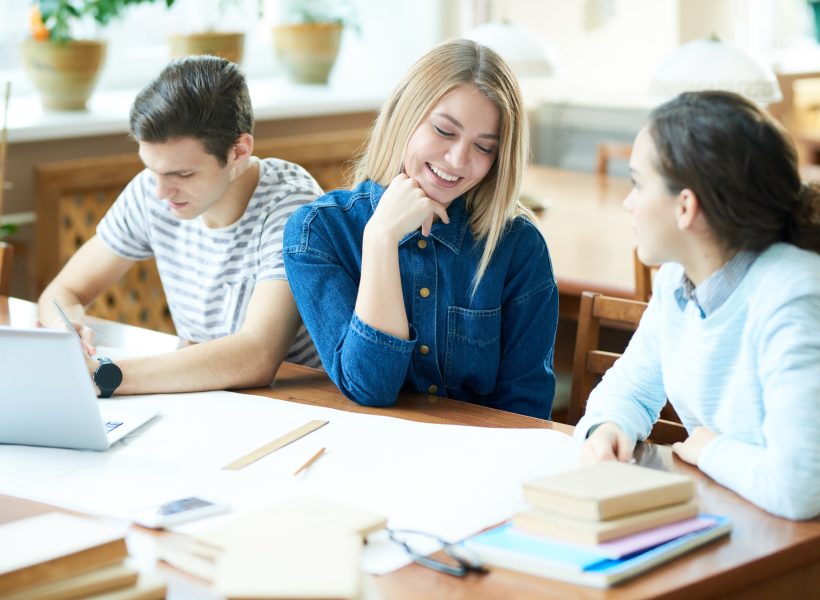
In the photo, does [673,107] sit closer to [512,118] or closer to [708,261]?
[708,261]

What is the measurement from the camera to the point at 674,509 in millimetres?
1230

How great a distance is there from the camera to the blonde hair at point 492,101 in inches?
70.3

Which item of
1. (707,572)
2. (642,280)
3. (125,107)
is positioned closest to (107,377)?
(707,572)

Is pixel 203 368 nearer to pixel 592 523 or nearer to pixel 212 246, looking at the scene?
pixel 212 246

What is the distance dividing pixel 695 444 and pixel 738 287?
0.20 metres

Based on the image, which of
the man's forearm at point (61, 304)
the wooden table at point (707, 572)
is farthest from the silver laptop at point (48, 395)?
the man's forearm at point (61, 304)

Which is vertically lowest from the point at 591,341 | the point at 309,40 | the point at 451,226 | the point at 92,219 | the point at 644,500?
the point at 92,219

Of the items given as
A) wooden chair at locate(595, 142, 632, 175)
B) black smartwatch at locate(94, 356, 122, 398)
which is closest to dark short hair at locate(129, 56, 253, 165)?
black smartwatch at locate(94, 356, 122, 398)

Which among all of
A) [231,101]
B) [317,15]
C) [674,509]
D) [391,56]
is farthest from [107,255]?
[391,56]

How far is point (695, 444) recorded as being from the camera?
1.44m

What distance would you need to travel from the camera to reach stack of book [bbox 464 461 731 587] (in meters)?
1.15

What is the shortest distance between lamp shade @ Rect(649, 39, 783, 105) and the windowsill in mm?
789

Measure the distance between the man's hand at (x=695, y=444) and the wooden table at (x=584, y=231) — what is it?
1.08 m

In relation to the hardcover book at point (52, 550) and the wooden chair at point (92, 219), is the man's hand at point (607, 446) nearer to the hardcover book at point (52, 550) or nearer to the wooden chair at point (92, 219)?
the hardcover book at point (52, 550)
